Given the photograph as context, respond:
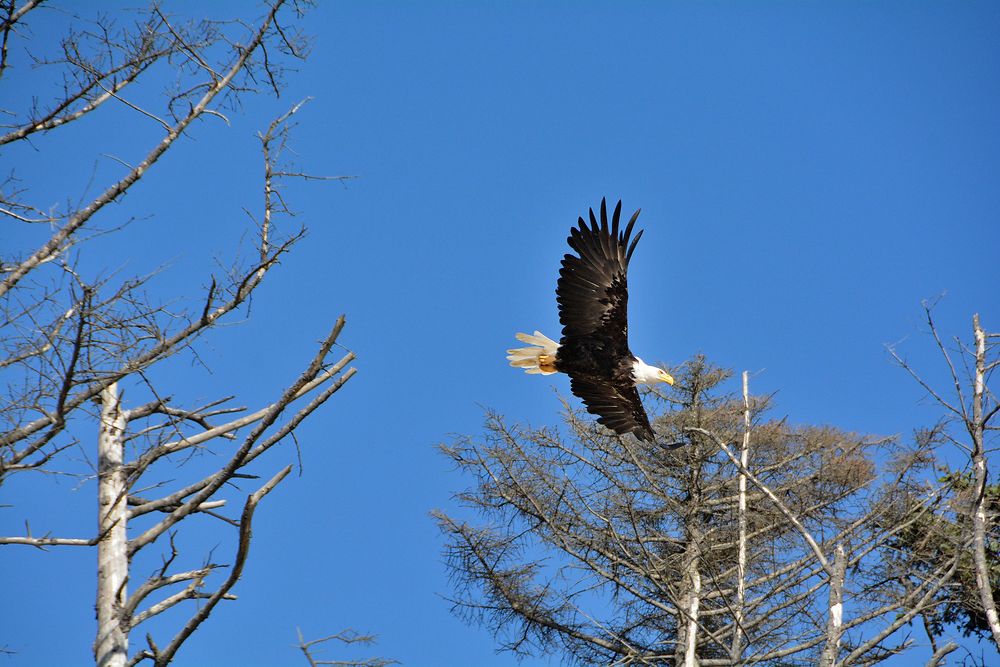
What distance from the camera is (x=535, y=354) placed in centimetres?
1161

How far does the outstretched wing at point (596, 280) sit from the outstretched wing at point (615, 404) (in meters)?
0.97

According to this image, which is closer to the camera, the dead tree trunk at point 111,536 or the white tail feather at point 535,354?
the dead tree trunk at point 111,536

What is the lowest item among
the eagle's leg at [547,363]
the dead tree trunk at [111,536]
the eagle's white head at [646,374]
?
the dead tree trunk at [111,536]

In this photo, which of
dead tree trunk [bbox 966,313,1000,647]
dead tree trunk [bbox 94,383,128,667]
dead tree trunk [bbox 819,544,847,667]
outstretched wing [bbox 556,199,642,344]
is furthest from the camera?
outstretched wing [bbox 556,199,642,344]

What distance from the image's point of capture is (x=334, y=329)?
5.20 metres

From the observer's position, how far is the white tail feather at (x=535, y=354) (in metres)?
11.5

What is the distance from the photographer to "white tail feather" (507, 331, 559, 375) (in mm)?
11539

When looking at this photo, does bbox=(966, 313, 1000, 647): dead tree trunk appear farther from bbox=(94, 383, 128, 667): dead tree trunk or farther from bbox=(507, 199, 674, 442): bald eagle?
bbox=(94, 383, 128, 667): dead tree trunk

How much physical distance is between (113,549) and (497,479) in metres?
7.95

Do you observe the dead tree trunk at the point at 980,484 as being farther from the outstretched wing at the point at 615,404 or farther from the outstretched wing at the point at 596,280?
the outstretched wing at the point at 615,404

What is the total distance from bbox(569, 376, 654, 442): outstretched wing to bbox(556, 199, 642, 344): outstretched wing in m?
0.97

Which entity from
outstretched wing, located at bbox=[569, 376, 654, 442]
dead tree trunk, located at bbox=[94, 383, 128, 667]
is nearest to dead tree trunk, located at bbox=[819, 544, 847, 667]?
dead tree trunk, located at bbox=[94, 383, 128, 667]

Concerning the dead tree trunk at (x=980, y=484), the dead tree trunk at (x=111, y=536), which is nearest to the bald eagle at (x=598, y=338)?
the dead tree trunk at (x=980, y=484)

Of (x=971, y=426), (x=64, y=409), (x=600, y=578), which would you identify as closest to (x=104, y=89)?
(x=64, y=409)
